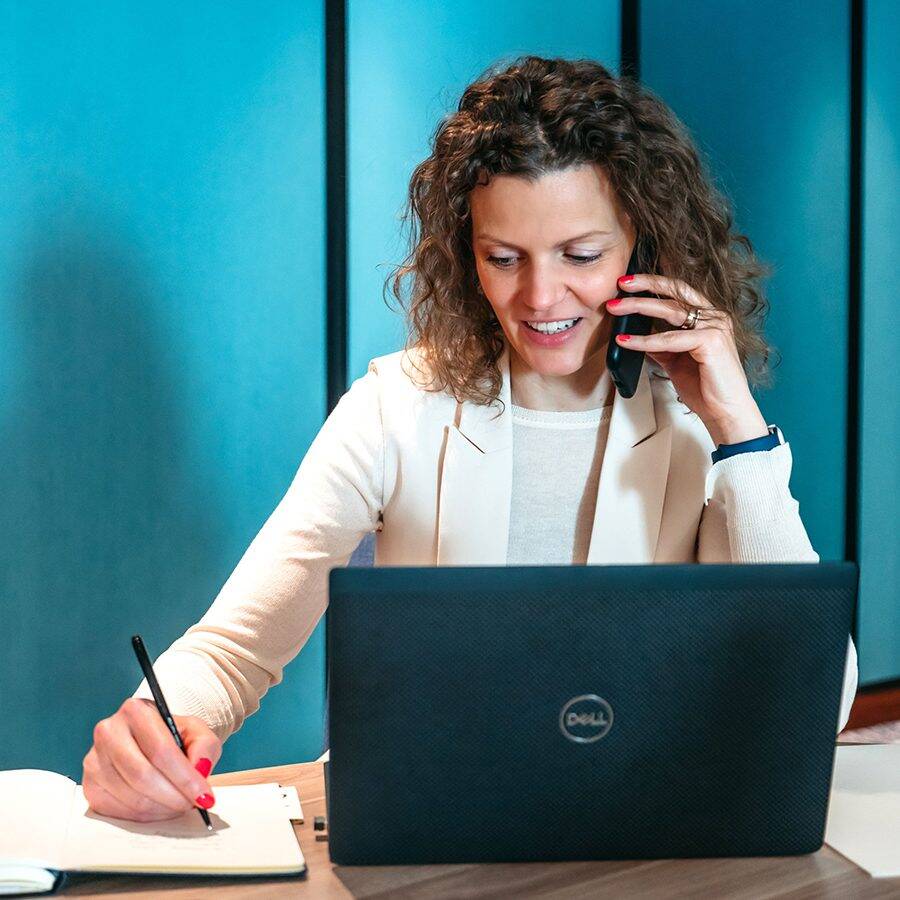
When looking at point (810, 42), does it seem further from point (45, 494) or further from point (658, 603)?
point (658, 603)

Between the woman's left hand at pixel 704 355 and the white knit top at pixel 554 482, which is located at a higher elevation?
the woman's left hand at pixel 704 355

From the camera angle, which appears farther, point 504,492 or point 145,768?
point 504,492

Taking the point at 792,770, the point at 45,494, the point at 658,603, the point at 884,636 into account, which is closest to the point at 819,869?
the point at 792,770

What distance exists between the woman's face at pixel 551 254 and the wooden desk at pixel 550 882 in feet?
2.49

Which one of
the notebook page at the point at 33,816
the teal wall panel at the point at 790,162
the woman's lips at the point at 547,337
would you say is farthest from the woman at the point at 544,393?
the teal wall panel at the point at 790,162

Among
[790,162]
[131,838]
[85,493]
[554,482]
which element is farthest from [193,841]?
[790,162]

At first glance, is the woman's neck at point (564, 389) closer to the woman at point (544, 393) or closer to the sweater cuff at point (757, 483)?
the woman at point (544, 393)

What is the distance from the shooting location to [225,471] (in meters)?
2.51

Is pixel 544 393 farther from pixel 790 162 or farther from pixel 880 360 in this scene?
pixel 880 360

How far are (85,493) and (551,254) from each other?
3.96 feet

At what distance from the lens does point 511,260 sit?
1.59 m

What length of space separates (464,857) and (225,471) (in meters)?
1.61

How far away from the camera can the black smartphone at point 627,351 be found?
1.63 meters

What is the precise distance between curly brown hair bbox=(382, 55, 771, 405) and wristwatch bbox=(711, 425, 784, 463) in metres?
0.19
